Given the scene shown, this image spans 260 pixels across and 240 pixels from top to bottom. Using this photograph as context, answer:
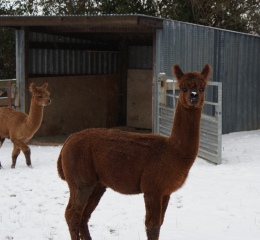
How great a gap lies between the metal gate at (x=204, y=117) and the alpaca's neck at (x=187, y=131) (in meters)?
4.93

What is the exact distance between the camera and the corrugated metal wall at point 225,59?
1191cm

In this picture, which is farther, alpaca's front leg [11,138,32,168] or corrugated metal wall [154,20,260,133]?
corrugated metal wall [154,20,260,133]

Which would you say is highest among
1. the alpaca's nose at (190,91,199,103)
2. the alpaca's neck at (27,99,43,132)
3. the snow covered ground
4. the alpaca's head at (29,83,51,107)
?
the alpaca's nose at (190,91,199,103)

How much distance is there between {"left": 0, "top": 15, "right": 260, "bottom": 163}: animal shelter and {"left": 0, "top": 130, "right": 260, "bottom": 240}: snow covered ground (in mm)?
1666

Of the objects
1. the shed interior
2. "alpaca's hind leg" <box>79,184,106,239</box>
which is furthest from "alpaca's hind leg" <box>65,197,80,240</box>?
the shed interior

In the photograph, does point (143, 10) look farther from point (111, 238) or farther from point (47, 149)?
point (111, 238)

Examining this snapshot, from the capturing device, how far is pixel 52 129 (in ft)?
47.2

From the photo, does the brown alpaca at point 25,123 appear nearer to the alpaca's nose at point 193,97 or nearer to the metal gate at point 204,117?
the metal gate at point 204,117

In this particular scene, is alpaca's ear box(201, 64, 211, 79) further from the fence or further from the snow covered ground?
the fence

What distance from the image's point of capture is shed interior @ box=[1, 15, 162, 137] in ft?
42.4

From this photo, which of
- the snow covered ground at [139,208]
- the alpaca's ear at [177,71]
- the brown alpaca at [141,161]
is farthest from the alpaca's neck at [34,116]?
the alpaca's ear at [177,71]

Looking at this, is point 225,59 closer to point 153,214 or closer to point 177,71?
point 177,71

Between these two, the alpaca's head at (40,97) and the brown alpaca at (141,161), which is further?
the alpaca's head at (40,97)

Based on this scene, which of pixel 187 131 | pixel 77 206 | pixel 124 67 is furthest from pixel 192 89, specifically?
pixel 124 67
